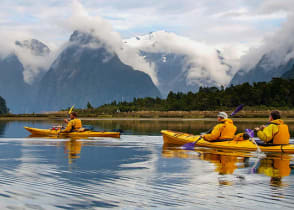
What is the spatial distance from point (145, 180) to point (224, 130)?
33.3ft

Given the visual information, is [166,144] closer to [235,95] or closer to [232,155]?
[232,155]

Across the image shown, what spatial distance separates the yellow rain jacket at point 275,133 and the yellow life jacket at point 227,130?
272 centimetres

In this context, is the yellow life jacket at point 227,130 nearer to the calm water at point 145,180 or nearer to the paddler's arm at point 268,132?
the calm water at point 145,180

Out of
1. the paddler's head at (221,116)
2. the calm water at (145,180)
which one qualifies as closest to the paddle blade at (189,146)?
the calm water at (145,180)

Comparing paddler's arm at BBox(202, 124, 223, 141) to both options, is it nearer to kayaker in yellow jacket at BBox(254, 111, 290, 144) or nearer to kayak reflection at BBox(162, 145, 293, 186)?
kayak reflection at BBox(162, 145, 293, 186)

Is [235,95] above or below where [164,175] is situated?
above

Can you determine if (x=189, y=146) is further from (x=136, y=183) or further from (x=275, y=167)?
(x=136, y=183)

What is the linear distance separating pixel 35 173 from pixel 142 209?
6150 mm

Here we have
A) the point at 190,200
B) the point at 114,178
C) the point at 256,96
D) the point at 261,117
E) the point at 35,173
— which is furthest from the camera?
the point at 256,96

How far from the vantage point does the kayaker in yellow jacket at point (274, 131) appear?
19266 mm

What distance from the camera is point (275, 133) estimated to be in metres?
19.8

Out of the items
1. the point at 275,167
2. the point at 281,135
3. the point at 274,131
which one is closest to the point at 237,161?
the point at 275,167

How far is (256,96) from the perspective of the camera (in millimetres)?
101938

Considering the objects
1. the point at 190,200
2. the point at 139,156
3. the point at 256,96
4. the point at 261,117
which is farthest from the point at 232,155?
the point at 256,96
